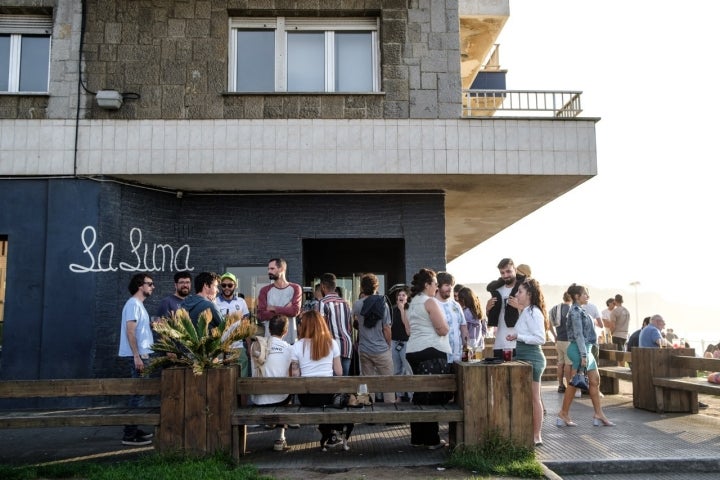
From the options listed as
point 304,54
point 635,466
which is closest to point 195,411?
point 635,466

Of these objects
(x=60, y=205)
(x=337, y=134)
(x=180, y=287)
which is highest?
(x=337, y=134)

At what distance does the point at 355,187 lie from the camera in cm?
1192

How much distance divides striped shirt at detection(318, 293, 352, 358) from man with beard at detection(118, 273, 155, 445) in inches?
83.3

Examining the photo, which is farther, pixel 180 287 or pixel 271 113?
pixel 271 113

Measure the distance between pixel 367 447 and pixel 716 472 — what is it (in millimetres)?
3554

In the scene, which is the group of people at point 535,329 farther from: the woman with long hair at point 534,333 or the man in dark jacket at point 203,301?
the man in dark jacket at point 203,301

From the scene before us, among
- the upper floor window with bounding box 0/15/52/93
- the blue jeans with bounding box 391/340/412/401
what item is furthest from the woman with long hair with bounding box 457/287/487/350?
the upper floor window with bounding box 0/15/52/93

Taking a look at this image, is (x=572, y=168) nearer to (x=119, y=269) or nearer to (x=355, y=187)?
(x=355, y=187)

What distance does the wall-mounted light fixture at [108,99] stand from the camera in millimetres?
10828

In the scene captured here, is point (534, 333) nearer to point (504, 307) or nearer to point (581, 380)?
point (504, 307)

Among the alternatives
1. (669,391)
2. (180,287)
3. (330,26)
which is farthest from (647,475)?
(330,26)

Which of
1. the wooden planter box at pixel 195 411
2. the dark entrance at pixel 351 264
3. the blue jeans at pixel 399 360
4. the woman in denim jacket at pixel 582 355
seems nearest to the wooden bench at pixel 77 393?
the wooden planter box at pixel 195 411

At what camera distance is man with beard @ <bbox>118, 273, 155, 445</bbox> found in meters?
8.10

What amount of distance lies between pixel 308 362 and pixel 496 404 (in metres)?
2.07
